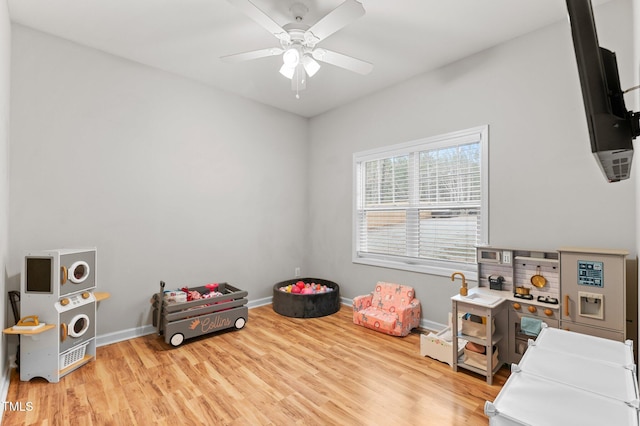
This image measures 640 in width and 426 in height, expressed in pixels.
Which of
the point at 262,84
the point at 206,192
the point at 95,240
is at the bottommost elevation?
the point at 95,240

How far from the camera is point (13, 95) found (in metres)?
2.50

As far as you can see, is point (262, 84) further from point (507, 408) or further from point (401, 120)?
point (507, 408)

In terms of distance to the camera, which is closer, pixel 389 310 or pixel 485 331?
pixel 485 331

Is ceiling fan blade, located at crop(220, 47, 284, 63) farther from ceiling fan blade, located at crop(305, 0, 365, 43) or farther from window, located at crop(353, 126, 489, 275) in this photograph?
window, located at crop(353, 126, 489, 275)

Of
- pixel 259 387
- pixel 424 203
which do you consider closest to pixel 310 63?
pixel 424 203

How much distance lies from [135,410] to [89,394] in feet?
1.45

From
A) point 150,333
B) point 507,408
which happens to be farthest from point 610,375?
point 150,333

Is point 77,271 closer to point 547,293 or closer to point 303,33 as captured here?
point 303,33

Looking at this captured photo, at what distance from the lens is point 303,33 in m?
2.23

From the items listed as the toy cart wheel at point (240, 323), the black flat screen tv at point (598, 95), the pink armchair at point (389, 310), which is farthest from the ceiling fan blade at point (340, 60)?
the toy cart wheel at point (240, 323)

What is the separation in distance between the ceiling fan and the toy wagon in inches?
88.0

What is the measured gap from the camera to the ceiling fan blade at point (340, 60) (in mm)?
2338

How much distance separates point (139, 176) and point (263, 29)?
1.89 meters

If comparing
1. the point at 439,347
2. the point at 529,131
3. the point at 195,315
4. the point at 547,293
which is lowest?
the point at 439,347
